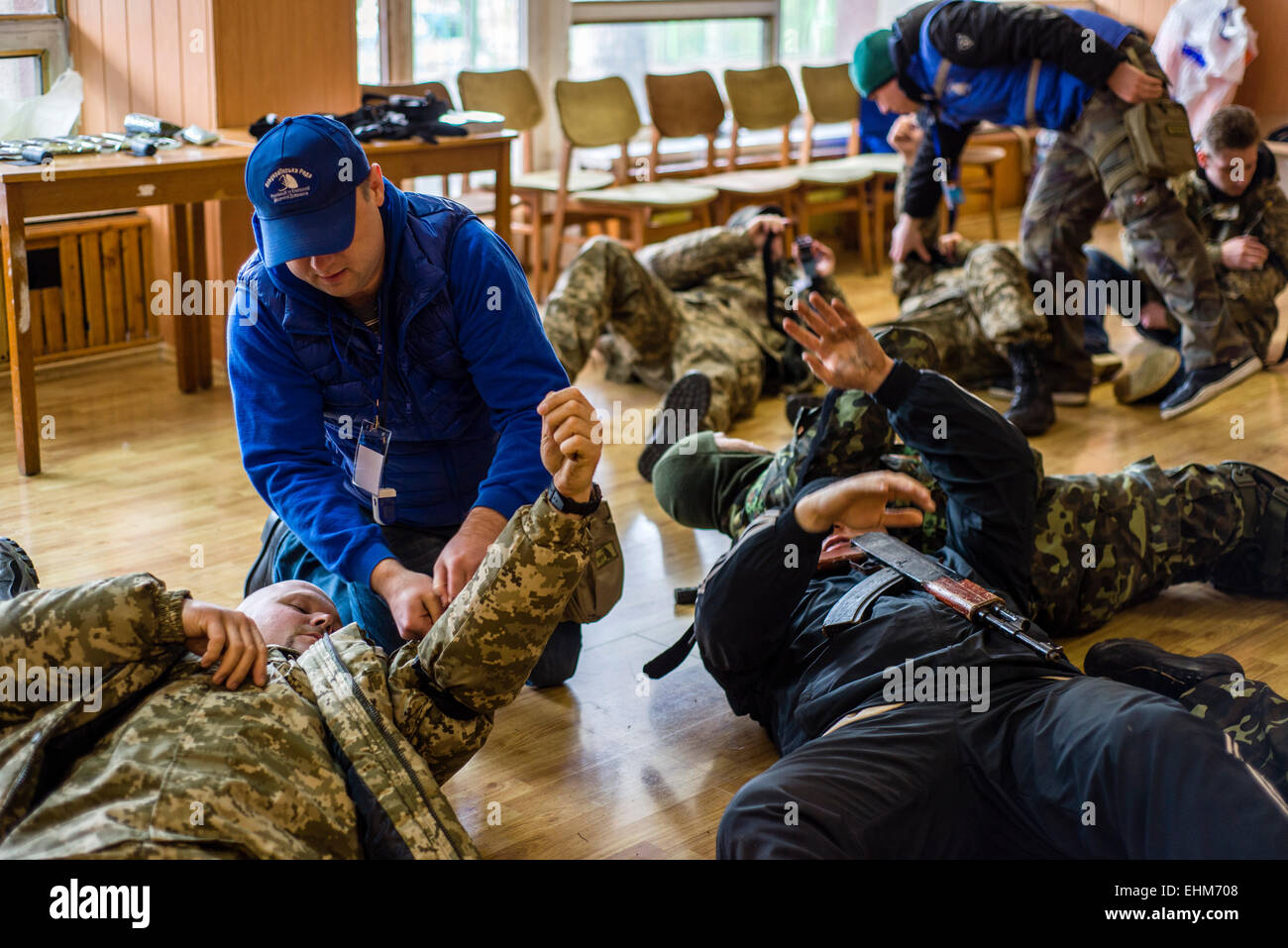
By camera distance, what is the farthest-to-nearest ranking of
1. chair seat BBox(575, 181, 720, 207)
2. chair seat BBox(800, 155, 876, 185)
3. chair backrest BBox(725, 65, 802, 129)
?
chair backrest BBox(725, 65, 802, 129), chair seat BBox(800, 155, 876, 185), chair seat BBox(575, 181, 720, 207)

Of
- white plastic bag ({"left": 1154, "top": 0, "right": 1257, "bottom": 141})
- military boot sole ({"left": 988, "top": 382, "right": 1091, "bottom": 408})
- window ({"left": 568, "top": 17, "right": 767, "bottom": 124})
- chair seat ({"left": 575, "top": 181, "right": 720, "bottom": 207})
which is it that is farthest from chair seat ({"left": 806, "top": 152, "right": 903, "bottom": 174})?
military boot sole ({"left": 988, "top": 382, "right": 1091, "bottom": 408})

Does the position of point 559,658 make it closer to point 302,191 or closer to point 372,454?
point 372,454

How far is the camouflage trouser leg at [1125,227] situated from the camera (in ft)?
12.9

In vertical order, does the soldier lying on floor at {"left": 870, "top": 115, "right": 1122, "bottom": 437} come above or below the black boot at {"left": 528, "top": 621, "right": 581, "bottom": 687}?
above

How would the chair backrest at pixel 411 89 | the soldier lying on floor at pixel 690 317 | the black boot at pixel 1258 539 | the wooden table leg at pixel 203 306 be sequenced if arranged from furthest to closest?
1. the chair backrest at pixel 411 89
2. the wooden table leg at pixel 203 306
3. the soldier lying on floor at pixel 690 317
4. the black boot at pixel 1258 539

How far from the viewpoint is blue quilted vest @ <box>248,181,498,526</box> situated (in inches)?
86.2

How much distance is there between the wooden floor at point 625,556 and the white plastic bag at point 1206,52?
2.43 metres

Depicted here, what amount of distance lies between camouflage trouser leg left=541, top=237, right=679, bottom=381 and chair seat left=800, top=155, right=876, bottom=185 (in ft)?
7.68

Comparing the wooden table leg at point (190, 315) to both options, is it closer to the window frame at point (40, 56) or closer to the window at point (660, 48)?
the window frame at point (40, 56)

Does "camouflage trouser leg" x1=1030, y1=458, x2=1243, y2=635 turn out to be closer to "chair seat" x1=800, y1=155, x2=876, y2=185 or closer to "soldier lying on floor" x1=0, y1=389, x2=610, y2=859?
"soldier lying on floor" x1=0, y1=389, x2=610, y2=859

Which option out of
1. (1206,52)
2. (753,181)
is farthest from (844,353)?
(1206,52)

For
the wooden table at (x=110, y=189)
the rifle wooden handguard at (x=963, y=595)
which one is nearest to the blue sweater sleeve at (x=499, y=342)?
the rifle wooden handguard at (x=963, y=595)

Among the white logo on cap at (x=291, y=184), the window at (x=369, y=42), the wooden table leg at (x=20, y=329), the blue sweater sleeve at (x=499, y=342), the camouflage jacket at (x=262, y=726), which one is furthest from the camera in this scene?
the window at (x=369, y=42)
